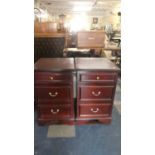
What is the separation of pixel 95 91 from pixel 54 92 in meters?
0.47

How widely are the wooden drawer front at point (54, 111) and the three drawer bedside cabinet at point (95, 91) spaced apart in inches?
5.2

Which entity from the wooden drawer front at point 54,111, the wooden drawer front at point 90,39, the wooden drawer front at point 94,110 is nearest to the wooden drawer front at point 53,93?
the wooden drawer front at point 54,111

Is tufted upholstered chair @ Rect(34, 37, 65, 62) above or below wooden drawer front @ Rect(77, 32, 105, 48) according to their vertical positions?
below

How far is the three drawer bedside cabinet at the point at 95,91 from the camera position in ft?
7.55

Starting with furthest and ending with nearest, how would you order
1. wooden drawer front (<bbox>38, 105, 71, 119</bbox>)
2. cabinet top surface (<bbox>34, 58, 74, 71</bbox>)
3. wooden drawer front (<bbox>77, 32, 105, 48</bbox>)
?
wooden drawer front (<bbox>77, 32, 105, 48</bbox>), wooden drawer front (<bbox>38, 105, 71, 119</bbox>), cabinet top surface (<bbox>34, 58, 74, 71</bbox>)

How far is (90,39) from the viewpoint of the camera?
3883 mm

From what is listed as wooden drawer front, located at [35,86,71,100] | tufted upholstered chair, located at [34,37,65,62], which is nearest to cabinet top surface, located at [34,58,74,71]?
wooden drawer front, located at [35,86,71,100]

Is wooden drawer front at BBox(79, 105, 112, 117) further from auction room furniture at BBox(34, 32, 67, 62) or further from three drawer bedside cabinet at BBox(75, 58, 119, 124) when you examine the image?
auction room furniture at BBox(34, 32, 67, 62)

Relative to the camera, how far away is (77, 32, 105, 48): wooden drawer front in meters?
3.82

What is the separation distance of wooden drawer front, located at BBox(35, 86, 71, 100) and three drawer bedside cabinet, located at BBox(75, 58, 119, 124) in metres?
0.14

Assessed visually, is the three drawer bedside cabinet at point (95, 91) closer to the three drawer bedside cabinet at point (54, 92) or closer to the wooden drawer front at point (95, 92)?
the wooden drawer front at point (95, 92)

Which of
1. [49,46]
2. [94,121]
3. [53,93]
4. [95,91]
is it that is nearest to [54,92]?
[53,93]
